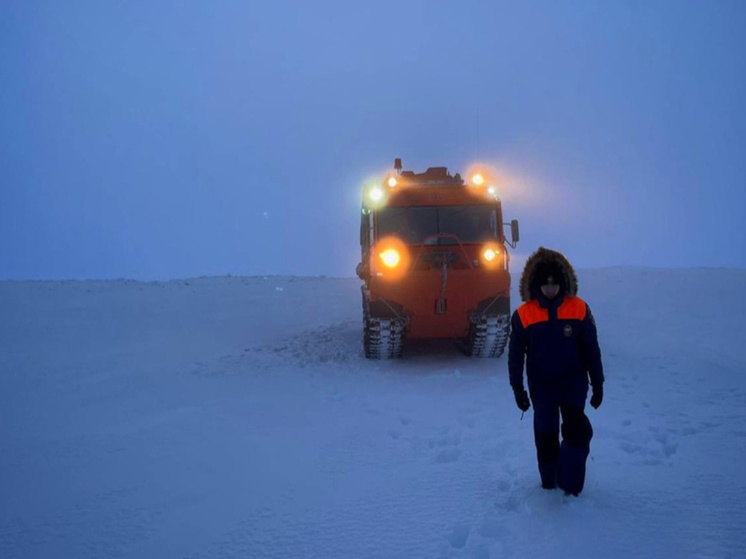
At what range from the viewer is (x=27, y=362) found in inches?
385

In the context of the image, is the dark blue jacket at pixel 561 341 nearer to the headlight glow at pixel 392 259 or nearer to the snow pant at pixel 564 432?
the snow pant at pixel 564 432

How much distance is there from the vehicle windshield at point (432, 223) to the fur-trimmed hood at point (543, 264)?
521 cm

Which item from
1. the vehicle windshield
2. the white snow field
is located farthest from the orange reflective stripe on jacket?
the vehicle windshield

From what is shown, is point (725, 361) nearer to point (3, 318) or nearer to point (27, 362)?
point (27, 362)

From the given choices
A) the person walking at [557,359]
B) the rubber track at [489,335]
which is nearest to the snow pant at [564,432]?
the person walking at [557,359]

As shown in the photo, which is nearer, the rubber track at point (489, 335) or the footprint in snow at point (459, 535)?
the footprint in snow at point (459, 535)

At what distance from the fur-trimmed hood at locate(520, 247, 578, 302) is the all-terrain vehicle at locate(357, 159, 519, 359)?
14.8 ft

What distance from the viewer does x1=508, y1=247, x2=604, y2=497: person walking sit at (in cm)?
350

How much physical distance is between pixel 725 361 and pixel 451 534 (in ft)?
25.1

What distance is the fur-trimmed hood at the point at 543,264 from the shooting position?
3504 millimetres

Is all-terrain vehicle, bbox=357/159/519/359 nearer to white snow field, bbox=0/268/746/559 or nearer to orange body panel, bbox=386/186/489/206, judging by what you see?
orange body panel, bbox=386/186/489/206

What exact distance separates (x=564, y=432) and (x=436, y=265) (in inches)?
195

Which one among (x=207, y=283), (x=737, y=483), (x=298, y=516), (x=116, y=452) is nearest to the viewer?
(x=298, y=516)

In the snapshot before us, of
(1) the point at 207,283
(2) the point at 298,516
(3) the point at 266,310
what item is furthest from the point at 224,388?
(1) the point at 207,283
